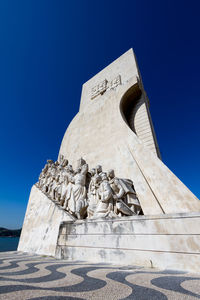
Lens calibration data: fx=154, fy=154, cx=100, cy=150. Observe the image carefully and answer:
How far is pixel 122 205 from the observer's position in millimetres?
3332

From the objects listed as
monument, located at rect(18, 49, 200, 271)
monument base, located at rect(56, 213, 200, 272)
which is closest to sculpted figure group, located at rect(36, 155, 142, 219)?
monument, located at rect(18, 49, 200, 271)

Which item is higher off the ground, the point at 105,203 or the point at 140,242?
the point at 105,203

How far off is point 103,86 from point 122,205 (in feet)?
27.1

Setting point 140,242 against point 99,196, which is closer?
point 140,242

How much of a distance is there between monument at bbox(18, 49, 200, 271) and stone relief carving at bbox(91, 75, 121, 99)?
1.66 m

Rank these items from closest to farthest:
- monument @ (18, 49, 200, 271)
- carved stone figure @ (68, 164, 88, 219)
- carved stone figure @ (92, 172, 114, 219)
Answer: monument @ (18, 49, 200, 271), carved stone figure @ (92, 172, 114, 219), carved stone figure @ (68, 164, 88, 219)

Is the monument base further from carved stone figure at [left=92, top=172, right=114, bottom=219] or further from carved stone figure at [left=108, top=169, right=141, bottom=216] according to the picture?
carved stone figure at [left=108, top=169, right=141, bottom=216]

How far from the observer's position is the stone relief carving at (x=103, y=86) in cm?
905

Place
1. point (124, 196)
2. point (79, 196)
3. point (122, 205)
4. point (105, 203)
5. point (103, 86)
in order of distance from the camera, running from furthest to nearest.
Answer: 1. point (103, 86)
2. point (79, 196)
3. point (124, 196)
4. point (105, 203)
5. point (122, 205)

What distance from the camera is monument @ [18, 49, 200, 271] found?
2.30 m

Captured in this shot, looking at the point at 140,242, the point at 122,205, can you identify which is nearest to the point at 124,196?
the point at 122,205

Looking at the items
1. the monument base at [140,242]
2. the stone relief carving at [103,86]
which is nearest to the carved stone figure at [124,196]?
the monument base at [140,242]

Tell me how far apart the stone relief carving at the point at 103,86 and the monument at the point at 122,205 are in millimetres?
1662

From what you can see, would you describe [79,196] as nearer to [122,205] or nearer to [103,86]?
[122,205]
